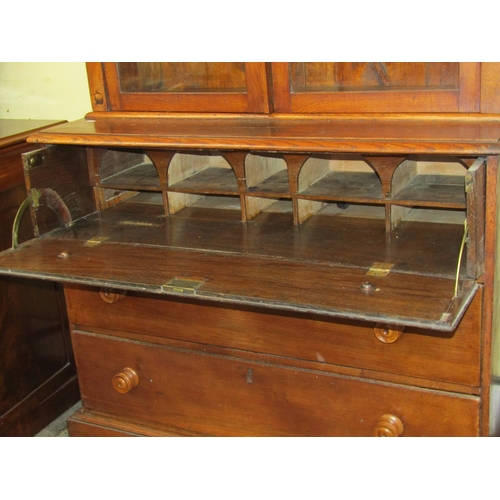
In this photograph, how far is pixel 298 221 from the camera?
87.5 inches

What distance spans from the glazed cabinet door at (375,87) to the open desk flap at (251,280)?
48cm

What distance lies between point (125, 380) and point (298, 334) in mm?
634

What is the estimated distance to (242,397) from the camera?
2248 mm

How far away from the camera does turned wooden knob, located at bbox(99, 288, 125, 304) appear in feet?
7.68

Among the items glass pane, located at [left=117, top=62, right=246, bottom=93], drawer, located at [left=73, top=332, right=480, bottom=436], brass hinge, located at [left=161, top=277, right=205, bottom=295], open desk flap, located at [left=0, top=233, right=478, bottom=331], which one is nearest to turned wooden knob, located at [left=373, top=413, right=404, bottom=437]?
drawer, located at [left=73, top=332, right=480, bottom=436]

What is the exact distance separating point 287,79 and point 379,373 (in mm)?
877

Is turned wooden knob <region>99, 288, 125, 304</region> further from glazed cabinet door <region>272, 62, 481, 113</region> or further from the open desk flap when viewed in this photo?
glazed cabinet door <region>272, 62, 481, 113</region>

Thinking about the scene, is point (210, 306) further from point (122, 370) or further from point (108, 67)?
point (108, 67)

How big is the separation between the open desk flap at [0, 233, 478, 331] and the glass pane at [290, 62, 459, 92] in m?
0.54

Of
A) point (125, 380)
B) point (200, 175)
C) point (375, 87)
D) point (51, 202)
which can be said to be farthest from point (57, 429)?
point (375, 87)

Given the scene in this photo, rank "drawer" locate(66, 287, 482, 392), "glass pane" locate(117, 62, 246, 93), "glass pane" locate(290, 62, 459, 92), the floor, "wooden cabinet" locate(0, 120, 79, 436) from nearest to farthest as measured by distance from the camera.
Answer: "drawer" locate(66, 287, 482, 392), "glass pane" locate(290, 62, 459, 92), "glass pane" locate(117, 62, 246, 93), "wooden cabinet" locate(0, 120, 79, 436), the floor

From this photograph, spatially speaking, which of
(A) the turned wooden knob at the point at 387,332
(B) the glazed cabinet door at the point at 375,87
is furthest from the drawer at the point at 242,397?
(B) the glazed cabinet door at the point at 375,87

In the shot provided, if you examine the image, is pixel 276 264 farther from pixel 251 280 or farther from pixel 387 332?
pixel 387 332

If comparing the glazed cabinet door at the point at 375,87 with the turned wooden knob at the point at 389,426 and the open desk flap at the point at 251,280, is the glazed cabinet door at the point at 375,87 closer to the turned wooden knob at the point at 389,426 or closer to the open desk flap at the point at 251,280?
the open desk flap at the point at 251,280
